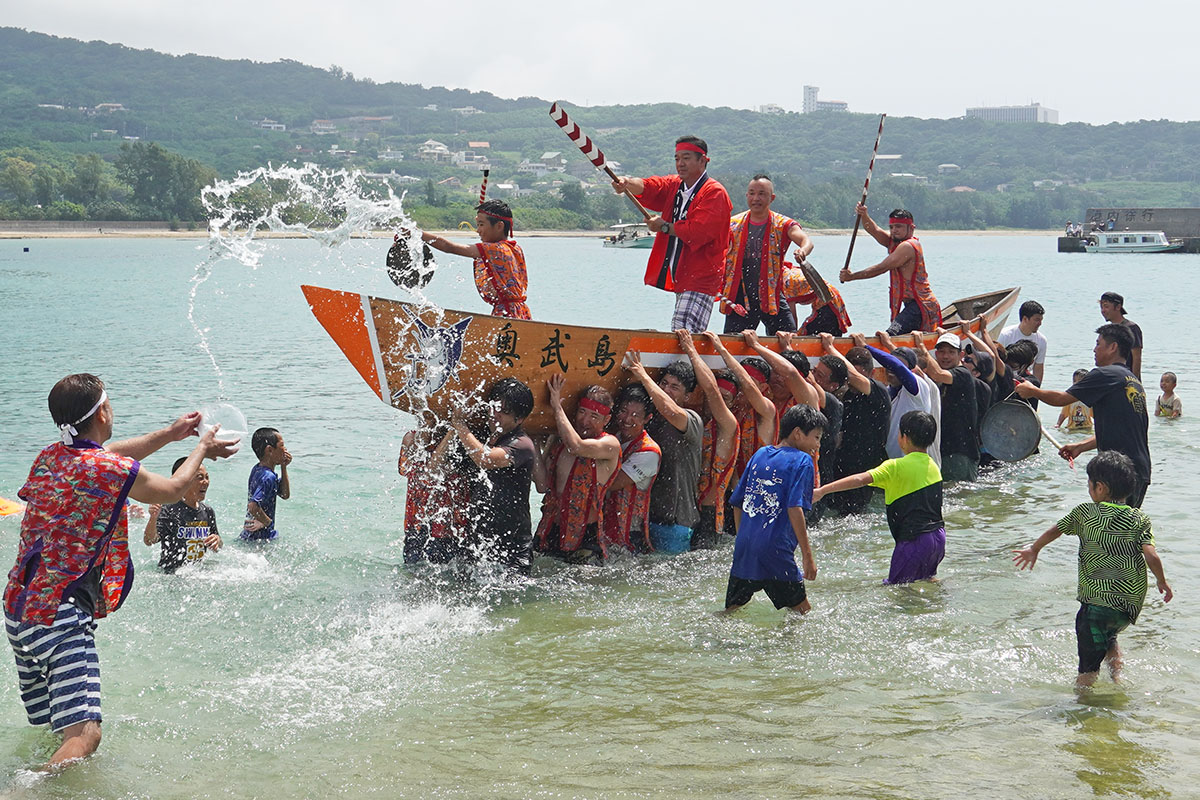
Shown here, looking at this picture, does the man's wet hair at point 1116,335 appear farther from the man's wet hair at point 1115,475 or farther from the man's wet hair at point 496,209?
the man's wet hair at point 496,209

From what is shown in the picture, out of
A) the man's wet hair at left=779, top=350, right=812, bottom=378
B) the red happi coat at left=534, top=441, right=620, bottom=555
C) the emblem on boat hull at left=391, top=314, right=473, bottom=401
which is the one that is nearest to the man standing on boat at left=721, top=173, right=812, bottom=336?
the man's wet hair at left=779, top=350, right=812, bottom=378

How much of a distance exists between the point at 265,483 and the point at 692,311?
12.3 feet

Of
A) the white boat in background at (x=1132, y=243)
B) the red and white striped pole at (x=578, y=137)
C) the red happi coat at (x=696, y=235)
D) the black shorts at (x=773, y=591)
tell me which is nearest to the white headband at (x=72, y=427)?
the black shorts at (x=773, y=591)

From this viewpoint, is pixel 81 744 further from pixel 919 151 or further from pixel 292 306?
pixel 919 151

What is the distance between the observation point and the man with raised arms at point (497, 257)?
8914 mm

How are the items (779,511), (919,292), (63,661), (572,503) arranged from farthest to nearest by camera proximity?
(919,292)
(572,503)
(779,511)
(63,661)

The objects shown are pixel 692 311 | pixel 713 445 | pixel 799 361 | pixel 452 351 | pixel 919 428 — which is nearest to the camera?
pixel 919 428

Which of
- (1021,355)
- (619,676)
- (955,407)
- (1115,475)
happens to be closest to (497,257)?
(619,676)

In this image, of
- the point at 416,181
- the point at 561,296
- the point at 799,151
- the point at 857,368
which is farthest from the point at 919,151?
the point at 857,368

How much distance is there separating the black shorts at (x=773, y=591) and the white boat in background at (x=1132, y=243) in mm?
81289

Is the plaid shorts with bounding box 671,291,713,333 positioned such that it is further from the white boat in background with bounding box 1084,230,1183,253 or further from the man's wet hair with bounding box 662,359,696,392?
the white boat in background with bounding box 1084,230,1183,253

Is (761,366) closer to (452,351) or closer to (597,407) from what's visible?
(597,407)

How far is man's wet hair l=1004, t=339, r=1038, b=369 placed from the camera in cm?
1357

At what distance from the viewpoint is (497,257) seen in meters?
8.98
